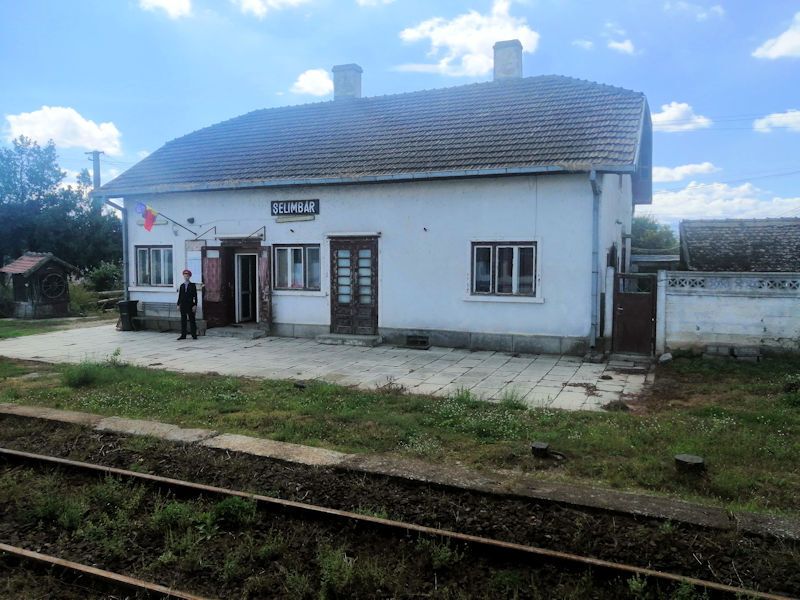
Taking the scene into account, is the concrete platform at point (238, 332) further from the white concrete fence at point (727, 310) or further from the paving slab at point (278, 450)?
the white concrete fence at point (727, 310)

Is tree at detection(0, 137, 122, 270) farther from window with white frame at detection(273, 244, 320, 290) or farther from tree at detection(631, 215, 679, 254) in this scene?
tree at detection(631, 215, 679, 254)

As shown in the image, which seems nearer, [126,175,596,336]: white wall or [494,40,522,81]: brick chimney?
[126,175,596,336]: white wall

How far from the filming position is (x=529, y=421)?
6863mm

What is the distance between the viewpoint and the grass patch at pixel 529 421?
520 centimetres

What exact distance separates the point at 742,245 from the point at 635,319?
509 centimetres

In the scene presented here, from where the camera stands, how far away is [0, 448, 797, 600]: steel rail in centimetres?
346

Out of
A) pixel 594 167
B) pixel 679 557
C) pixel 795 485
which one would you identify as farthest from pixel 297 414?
pixel 594 167

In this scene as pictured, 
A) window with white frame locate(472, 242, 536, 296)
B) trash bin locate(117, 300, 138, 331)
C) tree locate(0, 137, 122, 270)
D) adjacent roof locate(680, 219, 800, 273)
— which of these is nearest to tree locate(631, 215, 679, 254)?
adjacent roof locate(680, 219, 800, 273)

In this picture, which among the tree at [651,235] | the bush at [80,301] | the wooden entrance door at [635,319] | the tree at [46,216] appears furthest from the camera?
the tree at [46,216]

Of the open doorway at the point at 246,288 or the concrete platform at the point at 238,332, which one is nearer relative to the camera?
the concrete platform at the point at 238,332

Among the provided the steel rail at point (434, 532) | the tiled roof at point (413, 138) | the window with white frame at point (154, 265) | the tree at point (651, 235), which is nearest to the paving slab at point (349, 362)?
the window with white frame at point (154, 265)

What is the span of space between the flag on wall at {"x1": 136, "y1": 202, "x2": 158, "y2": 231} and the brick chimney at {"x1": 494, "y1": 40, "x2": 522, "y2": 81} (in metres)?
10.0

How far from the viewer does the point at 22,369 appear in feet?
34.2

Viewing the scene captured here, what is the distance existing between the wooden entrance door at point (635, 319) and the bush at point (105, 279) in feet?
68.3
